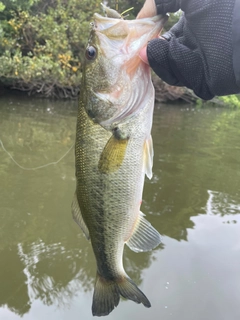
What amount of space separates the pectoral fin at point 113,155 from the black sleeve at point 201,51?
37 centimetres

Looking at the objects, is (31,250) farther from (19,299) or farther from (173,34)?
(173,34)

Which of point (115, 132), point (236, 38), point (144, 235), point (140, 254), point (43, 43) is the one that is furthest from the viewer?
point (43, 43)

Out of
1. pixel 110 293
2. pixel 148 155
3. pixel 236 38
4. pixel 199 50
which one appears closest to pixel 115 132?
pixel 148 155

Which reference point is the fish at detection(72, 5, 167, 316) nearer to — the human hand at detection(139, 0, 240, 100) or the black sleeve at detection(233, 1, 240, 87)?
the human hand at detection(139, 0, 240, 100)

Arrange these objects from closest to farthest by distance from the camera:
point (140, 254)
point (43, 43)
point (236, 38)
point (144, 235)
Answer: point (236, 38)
point (144, 235)
point (140, 254)
point (43, 43)

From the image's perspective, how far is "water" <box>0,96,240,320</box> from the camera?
2820 mm

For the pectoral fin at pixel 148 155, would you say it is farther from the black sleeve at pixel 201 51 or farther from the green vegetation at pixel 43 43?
the green vegetation at pixel 43 43

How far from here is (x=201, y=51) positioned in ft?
4.88

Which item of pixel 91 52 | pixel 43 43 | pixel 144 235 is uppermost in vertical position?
pixel 91 52

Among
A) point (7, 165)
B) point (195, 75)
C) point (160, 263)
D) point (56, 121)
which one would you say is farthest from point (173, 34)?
point (56, 121)

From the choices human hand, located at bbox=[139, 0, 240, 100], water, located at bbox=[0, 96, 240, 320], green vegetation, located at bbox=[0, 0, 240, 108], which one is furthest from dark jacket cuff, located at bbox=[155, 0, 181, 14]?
green vegetation, located at bbox=[0, 0, 240, 108]

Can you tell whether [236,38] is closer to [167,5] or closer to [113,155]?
[167,5]

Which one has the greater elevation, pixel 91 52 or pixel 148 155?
pixel 91 52

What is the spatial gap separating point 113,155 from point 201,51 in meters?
0.60
